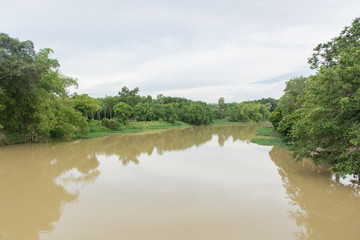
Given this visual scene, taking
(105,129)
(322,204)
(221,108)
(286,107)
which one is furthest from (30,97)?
(221,108)

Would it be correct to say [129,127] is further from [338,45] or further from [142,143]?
[338,45]

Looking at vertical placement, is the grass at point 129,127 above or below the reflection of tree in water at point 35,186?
above

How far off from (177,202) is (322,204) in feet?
13.4

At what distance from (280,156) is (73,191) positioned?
11.4 m

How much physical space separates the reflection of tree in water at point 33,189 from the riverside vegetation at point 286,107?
4349mm

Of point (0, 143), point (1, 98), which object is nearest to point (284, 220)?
point (1, 98)

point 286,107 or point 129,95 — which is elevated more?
point 129,95

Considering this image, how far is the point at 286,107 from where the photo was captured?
17438 millimetres

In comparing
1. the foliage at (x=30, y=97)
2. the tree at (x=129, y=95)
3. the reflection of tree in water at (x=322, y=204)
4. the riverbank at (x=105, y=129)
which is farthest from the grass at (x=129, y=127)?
the reflection of tree in water at (x=322, y=204)

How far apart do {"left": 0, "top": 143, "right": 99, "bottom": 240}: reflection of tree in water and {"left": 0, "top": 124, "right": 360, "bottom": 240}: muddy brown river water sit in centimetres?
3

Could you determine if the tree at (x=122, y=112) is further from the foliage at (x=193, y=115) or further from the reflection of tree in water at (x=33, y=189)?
the reflection of tree in water at (x=33, y=189)

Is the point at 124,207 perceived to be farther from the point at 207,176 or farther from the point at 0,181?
the point at 0,181

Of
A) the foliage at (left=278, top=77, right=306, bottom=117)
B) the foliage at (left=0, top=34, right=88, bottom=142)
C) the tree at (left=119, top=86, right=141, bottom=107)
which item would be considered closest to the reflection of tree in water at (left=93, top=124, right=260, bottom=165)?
the foliage at (left=0, top=34, right=88, bottom=142)

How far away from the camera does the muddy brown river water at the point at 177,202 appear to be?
15.3 ft
